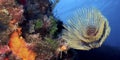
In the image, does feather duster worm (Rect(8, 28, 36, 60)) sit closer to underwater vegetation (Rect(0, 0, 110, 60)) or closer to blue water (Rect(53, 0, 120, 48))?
underwater vegetation (Rect(0, 0, 110, 60))

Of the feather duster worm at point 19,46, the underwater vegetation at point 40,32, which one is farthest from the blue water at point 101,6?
the feather duster worm at point 19,46

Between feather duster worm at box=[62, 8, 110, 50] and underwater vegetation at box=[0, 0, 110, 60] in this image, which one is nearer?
underwater vegetation at box=[0, 0, 110, 60]

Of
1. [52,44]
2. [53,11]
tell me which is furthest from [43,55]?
[53,11]

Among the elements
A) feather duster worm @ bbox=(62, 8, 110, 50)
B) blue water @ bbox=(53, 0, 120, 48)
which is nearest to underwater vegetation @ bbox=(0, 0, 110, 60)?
feather duster worm @ bbox=(62, 8, 110, 50)

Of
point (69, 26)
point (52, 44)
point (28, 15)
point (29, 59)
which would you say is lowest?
point (29, 59)

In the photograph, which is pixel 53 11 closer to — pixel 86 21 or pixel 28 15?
pixel 28 15

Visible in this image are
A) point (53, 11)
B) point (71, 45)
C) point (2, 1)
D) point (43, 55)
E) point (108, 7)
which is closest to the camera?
point (2, 1)

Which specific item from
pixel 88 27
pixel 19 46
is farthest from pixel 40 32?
pixel 88 27
